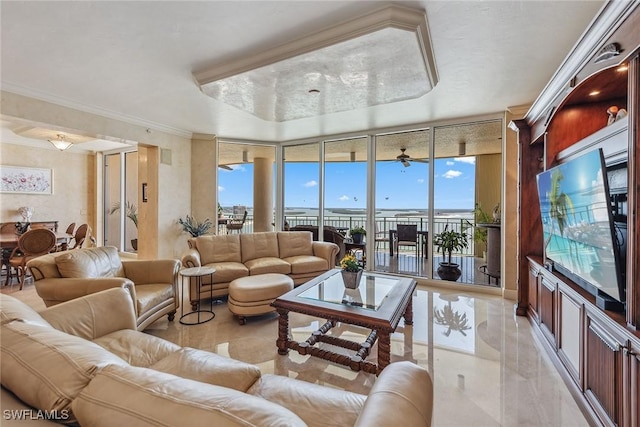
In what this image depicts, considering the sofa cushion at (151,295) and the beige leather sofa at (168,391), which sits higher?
the beige leather sofa at (168,391)

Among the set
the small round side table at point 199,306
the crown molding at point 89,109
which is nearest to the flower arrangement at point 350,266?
the small round side table at point 199,306

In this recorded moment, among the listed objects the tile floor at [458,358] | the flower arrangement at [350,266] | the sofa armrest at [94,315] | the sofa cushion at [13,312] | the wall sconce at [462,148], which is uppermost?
the wall sconce at [462,148]

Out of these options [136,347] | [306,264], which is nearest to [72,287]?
[136,347]

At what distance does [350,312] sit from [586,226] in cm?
166

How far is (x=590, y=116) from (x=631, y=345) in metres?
1.95

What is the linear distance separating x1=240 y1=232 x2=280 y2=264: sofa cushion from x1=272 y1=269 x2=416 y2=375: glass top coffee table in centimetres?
160

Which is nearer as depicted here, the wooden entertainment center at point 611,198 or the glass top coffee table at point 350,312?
Result: the wooden entertainment center at point 611,198

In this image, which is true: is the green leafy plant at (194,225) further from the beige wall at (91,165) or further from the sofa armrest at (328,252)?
the sofa armrest at (328,252)

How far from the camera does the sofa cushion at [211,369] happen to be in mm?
1314

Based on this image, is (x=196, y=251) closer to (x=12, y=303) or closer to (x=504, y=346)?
(x=12, y=303)

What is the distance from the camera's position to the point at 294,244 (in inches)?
182

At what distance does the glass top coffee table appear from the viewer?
6.97 feet

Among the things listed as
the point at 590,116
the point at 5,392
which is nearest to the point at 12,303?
the point at 5,392

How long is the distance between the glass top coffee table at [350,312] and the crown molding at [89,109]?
3916mm
